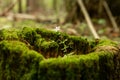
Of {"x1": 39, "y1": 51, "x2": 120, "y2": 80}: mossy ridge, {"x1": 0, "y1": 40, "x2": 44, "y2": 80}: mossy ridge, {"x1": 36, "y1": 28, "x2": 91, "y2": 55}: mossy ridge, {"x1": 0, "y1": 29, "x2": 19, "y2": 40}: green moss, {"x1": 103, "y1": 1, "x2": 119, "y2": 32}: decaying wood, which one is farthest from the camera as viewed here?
{"x1": 103, "y1": 1, "x2": 119, "y2": 32}: decaying wood

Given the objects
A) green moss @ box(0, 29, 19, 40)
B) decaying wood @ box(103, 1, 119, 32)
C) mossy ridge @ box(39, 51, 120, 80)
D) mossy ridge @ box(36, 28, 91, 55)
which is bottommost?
mossy ridge @ box(39, 51, 120, 80)

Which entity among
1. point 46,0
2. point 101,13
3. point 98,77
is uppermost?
point 46,0

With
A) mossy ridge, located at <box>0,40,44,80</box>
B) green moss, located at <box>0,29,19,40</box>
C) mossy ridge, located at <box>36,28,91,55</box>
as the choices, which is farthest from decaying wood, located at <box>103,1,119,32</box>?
mossy ridge, located at <box>0,40,44,80</box>

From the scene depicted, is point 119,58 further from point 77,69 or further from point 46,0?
point 46,0

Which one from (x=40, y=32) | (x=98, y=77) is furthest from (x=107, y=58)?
(x=40, y=32)

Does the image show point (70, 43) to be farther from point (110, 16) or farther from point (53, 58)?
point (110, 16)

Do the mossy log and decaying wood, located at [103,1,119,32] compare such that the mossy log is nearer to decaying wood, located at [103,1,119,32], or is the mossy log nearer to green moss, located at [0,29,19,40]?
green moss, located at [0,29,19,40]

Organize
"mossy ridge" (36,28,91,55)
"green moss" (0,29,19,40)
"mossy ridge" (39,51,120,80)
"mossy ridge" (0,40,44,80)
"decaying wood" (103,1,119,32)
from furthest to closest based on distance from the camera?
"decaying wood" (103,1,119,32) → "mossy ridge" (36,28,91,55) → "green moss" (0,29,19,40) → "mossy ridge" (0,40,44,80) → "mossy ridge" (39,51,120,80)

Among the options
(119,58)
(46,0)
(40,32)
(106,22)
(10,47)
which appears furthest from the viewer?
(46,0)

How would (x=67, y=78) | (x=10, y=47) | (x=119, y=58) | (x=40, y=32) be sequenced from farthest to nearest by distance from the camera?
(x=40, y=32)
(x=119, y=58)
(x=10, y=47)
(x=67, y=78)
